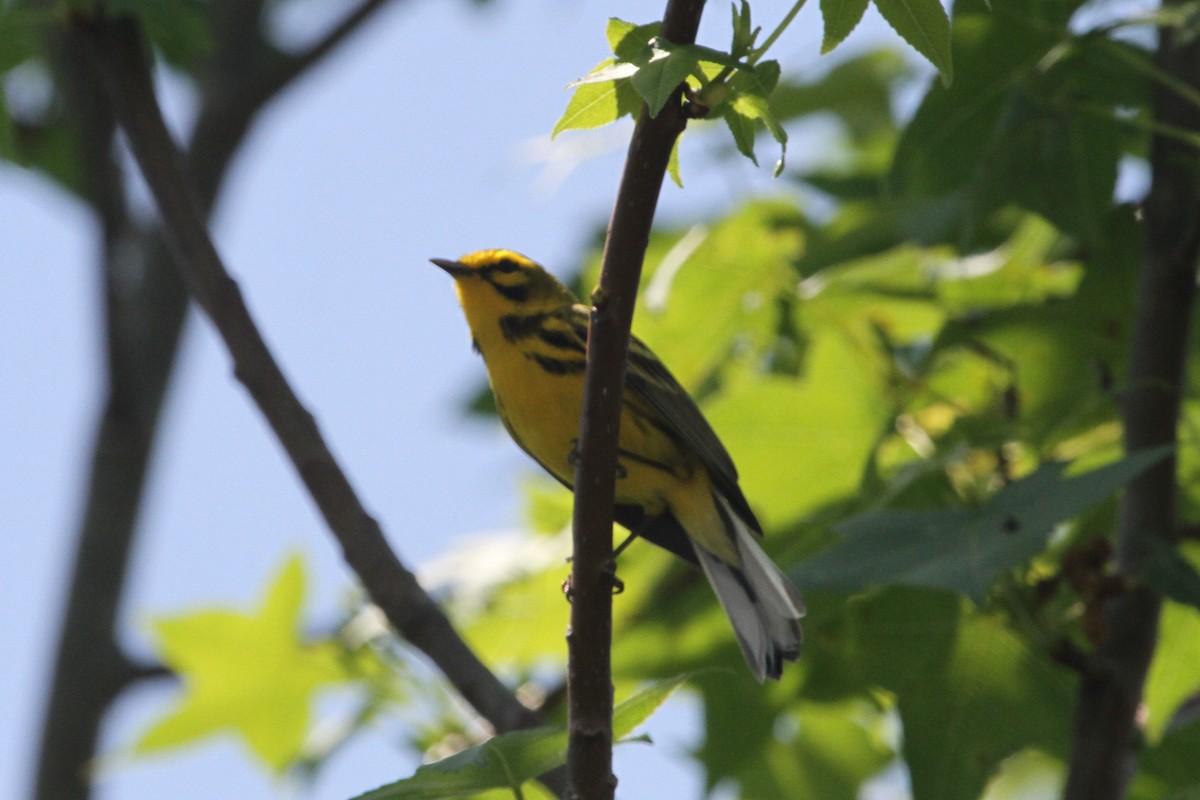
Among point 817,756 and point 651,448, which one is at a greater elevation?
point 651,448

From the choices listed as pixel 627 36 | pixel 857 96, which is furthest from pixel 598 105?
pixel 857 96

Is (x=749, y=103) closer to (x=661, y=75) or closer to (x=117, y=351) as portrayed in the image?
(x=661, y=75)

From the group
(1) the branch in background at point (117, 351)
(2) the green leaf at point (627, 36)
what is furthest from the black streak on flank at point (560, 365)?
(2) the green leaf at point (627, 36)

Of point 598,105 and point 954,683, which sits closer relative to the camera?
point 598,105

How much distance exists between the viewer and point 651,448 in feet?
10.0

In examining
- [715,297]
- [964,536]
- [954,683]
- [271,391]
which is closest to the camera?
[964,536]

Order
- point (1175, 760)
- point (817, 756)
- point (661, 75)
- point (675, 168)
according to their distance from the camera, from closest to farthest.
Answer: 1. point (661, 75)
2. point (675, 168)
3. point (1175, 760)
4. point (817, 756)

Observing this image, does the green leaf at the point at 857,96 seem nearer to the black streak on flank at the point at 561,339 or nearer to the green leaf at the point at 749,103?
the black streak on flank at the point at 561,339

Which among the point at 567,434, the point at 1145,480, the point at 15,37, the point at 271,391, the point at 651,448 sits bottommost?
the point at 1145,480

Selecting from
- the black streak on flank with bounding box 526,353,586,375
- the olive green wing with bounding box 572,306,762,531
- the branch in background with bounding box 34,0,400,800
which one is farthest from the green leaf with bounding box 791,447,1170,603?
the branch in background with bounding box 34,0,400,800

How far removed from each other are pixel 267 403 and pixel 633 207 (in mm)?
1120

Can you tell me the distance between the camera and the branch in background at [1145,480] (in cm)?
249

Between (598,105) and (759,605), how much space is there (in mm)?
1359

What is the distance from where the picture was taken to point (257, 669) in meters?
3.38
